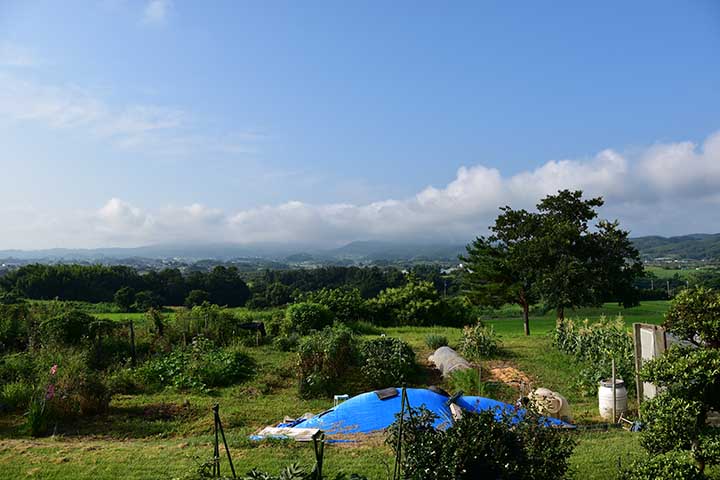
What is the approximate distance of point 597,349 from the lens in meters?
10.6

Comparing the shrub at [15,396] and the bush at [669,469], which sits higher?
the bush at [669,469]

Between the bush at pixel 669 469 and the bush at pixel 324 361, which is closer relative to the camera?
the bush at pixel 669 469

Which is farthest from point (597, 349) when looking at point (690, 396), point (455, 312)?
point (455, 312)

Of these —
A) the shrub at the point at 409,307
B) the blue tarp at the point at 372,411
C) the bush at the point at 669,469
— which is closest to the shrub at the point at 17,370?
the blue tarp at the point at 372,411

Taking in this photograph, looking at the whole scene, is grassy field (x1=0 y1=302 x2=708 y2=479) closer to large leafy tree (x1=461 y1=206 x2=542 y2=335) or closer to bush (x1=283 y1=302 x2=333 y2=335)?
bush (x1=283 y1=302 x2=333 y2=335)

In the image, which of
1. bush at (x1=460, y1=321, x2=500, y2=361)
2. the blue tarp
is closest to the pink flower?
the blue tarp

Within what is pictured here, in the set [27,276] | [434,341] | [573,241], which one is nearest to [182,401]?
[434,341]

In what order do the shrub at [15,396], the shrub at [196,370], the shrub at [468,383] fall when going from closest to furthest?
1. the shrub at [15,396]
2. the shrub at [468,383]
3. the shrub at [196,370]

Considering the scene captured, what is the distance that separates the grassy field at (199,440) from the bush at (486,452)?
1.50 m

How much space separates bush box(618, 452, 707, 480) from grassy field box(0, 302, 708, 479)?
3.58ft

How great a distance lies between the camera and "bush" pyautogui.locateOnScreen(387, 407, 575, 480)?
3490 mm

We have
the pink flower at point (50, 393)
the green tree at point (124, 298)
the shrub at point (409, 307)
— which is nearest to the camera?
the pink flower at point (50, 393)

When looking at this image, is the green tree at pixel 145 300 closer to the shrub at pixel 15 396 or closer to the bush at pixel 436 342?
the bush at pixel 436 342

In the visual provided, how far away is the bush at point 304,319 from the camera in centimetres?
1565
